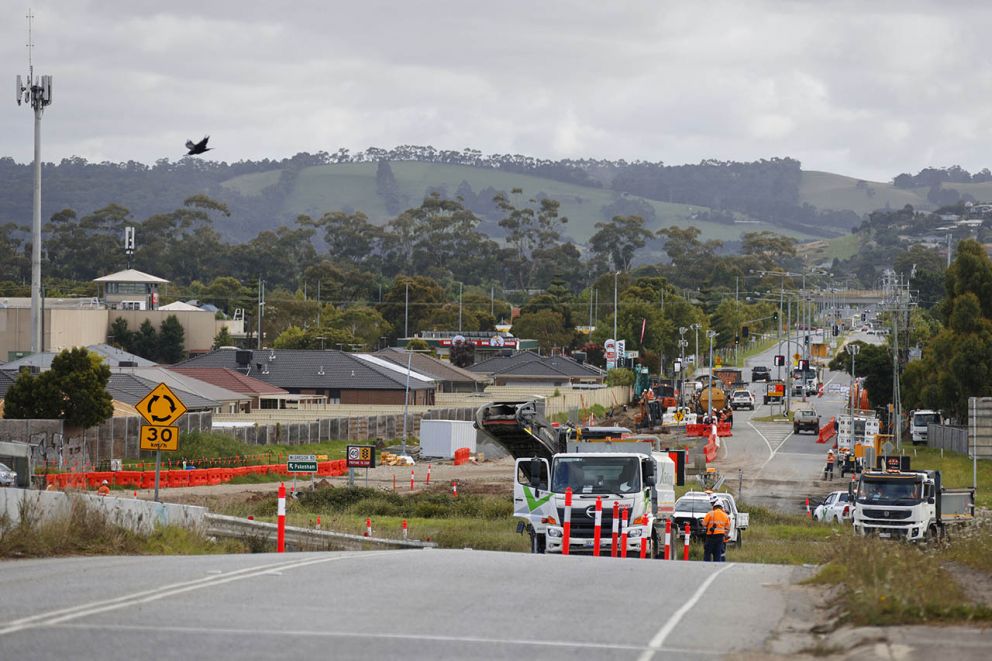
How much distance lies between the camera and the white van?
75.1m

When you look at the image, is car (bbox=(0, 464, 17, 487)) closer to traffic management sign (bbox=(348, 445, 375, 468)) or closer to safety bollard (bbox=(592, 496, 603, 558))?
traffic management sign (bbox=(348, 445, 375, 468))

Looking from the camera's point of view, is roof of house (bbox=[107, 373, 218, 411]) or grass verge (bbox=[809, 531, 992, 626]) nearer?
grass verge (bbox=[809, 531, 992, 626])

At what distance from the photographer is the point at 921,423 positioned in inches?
2982

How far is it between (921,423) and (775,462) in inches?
490

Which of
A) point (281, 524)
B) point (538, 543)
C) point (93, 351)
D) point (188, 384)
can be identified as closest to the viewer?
point (281, 524)

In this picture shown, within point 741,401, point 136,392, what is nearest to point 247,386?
point 136,392

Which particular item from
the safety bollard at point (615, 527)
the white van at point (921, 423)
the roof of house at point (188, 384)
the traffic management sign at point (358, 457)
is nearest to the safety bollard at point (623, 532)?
the safety bollard at point (615, 527)

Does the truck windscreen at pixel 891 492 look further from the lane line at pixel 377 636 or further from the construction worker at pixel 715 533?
the lane line at pixel 377 636

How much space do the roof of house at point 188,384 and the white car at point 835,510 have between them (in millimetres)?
35650

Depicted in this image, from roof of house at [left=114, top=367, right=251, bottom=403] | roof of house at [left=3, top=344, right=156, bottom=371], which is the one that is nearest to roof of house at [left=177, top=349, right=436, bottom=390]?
roof of house at [left=3, top=344, right=156, bottom=371]

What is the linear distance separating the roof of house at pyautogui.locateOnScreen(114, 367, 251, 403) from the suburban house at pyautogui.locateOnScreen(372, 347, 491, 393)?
2575 cm

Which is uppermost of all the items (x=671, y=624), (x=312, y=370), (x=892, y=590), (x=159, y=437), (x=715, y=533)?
(x=159, y=437)

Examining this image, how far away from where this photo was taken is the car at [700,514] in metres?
31.7

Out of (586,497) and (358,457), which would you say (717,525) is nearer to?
(586,497)
